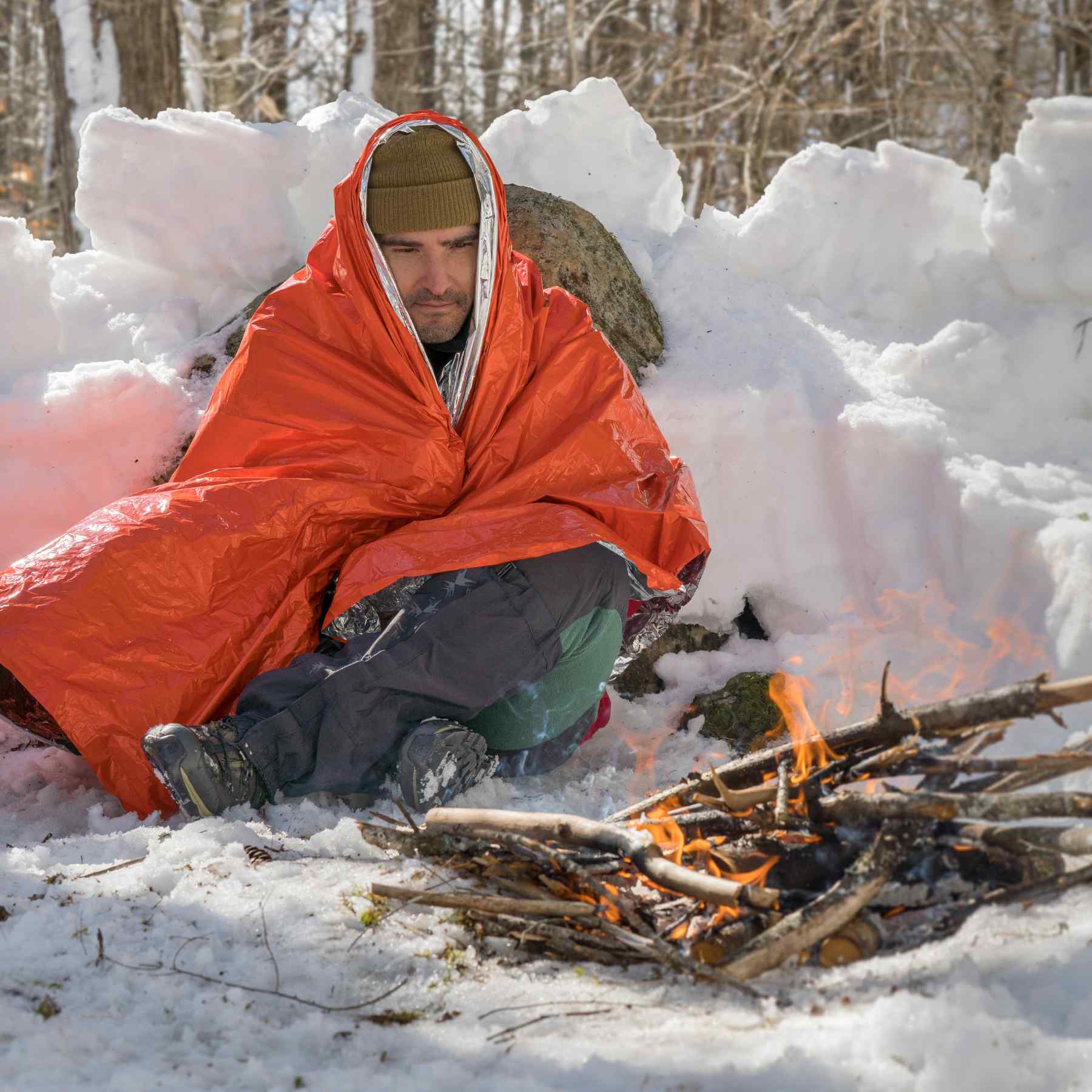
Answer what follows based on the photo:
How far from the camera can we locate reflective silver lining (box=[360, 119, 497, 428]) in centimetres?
282

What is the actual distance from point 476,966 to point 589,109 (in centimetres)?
384

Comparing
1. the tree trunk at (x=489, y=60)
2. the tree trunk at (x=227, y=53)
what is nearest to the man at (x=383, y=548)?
the tree trunk at (x=227, y=53)

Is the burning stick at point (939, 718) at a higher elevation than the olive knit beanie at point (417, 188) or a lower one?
lower

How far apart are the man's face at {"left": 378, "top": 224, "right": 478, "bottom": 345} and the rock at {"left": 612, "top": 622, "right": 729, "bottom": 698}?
4.11 ft

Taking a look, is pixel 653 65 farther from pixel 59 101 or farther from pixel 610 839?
pixel 610 839

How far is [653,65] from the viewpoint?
9594mm

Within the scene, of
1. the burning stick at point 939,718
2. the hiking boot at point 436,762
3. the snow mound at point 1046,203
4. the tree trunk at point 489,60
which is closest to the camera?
the burning stick at point 939,718

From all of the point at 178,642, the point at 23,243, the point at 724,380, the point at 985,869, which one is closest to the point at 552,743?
the point at 178,642

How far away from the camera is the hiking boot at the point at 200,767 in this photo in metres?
2.23

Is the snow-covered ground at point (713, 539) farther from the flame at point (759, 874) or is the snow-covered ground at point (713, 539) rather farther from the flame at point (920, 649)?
the flame at point (759, 874)

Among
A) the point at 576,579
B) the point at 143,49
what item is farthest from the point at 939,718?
the point at 143,49

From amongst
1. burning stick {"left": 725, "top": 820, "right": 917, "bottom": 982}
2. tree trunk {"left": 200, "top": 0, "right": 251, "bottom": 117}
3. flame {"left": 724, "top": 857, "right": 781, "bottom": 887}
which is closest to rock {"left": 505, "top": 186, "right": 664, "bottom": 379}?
flame {"left": 724, "top": 857, "right": 781, "bottom": 887}

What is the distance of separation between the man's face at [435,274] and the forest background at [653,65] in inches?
169

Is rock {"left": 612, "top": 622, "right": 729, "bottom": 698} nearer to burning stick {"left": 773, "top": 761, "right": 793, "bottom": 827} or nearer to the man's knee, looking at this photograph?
the man's knee
